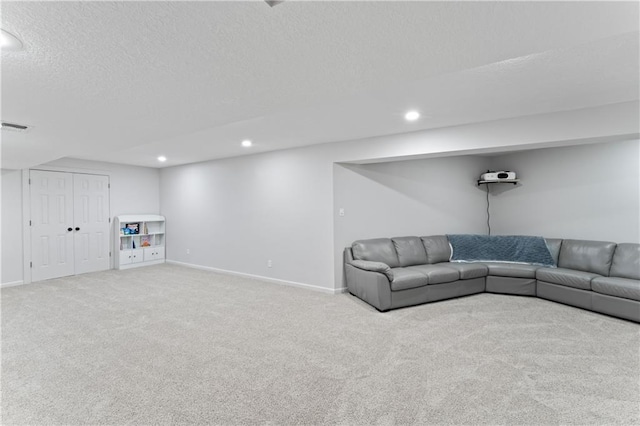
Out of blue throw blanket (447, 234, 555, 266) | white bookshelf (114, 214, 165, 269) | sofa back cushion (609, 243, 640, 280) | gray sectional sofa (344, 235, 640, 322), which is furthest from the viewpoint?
white bookshelf (114, 214, 165, 269)

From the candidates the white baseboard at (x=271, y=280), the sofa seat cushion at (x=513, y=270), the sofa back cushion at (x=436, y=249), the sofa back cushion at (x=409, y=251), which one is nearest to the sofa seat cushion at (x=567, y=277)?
the sofa seat cushion at (x=513, y=270)

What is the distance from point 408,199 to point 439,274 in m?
1.62

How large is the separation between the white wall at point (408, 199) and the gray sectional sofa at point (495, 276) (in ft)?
1.07

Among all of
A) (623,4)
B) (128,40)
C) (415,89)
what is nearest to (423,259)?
(415,89)

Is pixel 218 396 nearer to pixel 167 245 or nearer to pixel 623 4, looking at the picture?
pixel 623 4

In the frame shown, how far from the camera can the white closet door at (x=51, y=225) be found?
5750mm

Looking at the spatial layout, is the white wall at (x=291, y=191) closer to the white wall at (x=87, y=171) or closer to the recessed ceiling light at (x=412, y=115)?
the white wall at (x=87, y=171)

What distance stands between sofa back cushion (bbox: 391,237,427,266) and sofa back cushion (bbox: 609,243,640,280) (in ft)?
7.99

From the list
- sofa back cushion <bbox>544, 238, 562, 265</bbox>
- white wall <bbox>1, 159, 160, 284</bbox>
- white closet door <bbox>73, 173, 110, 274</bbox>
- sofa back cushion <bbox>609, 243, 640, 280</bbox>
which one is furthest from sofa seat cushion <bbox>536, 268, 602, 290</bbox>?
white closet door <bbox>73, 173, 110, 274</bbox>

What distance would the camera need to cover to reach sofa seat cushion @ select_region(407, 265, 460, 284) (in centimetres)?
430

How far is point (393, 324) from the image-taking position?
358cm

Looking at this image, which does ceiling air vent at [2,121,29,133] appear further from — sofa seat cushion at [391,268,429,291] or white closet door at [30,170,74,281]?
sofa seat cushion at [391,268,429,291]

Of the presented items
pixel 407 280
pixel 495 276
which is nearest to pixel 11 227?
pixel 407 280

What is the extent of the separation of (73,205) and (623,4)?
8021mm
